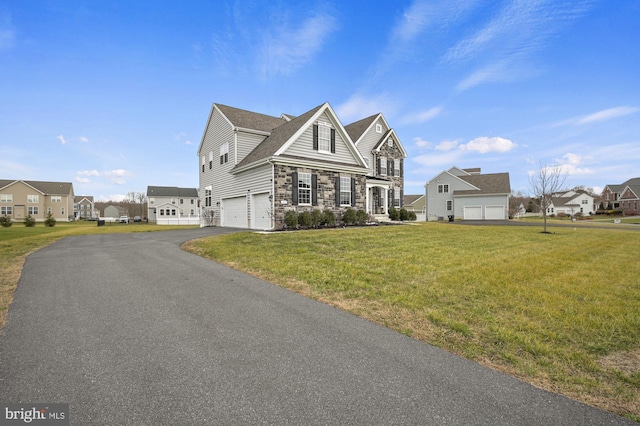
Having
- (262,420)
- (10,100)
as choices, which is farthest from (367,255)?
(10,100)

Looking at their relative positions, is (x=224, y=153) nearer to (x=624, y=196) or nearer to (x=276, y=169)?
(x=276, y=169)

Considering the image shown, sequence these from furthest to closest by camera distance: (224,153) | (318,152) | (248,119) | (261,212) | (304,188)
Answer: (248,119) < (224,153) < (318,152) < (261,212) < (304,188)

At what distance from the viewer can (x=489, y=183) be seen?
1511 inches

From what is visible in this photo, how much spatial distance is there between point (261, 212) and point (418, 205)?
4917 centimetres

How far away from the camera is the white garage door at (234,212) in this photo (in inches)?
742

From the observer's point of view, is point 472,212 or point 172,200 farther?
point 172,200

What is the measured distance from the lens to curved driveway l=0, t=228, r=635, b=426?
2154 mm

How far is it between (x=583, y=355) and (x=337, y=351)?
9.38 ft

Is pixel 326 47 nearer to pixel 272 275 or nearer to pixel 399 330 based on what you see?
pixel 272 275

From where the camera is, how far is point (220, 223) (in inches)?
858

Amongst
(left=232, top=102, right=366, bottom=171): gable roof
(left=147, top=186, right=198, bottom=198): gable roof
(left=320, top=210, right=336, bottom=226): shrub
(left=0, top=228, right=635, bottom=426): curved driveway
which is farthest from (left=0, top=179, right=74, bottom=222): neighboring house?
(left=0, top=228, right=635, bottom=426): curved driveway

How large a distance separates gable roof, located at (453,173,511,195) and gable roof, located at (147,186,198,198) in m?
54.6

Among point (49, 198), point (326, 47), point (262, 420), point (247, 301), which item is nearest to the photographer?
point (262, 420)

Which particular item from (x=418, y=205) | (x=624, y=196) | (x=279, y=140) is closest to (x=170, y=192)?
(x=279, y=140)
